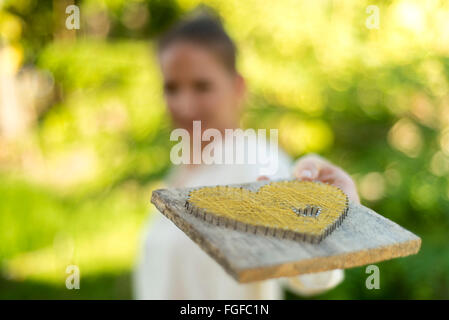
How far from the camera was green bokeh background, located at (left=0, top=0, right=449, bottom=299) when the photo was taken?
3.59 feet

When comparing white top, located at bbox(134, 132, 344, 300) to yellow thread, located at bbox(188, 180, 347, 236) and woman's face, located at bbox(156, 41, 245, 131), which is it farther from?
yellow thread, located at bbox(188, 180, 347, 236)

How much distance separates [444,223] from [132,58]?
1123mm

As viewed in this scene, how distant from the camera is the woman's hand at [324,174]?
55 centimetres

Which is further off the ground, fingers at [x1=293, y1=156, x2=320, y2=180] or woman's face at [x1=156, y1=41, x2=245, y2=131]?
woman's face at [x1=156, y1=41, x2=245, y2=131]

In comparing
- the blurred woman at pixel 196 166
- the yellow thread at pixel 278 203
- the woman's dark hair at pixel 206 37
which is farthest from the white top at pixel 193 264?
the yellow thread at pixel 278 203

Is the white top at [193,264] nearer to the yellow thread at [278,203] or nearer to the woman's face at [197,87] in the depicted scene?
the woman's face at [197,87]

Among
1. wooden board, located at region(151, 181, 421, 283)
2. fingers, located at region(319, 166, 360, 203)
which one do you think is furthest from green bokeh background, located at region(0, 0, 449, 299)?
wooden board, located at region(151, 181, 421, 283)

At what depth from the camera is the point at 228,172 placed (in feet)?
3.14

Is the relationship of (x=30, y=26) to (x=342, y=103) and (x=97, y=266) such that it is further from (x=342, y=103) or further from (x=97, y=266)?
(x=342, y=103)

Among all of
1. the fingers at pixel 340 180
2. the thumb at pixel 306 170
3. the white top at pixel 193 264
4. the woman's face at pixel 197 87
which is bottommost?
the white top at pixel 193 264

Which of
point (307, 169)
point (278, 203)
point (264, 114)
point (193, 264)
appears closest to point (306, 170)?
point (307, 169)

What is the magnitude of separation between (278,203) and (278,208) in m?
0.02

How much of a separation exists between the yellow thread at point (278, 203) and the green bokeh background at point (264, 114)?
649 mm

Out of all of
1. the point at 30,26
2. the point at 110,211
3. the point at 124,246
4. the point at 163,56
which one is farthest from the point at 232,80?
the point at 30,26
